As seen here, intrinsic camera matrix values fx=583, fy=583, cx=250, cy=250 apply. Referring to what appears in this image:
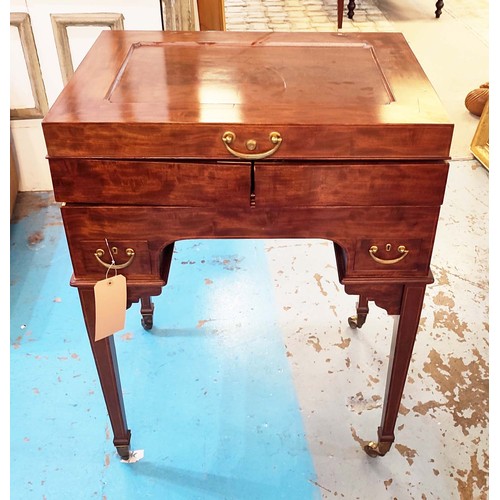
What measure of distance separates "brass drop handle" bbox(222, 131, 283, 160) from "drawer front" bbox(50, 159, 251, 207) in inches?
1.0

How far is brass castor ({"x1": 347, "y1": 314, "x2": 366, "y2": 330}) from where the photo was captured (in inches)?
72.8

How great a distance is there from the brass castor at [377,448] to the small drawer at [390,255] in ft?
→ 1.76

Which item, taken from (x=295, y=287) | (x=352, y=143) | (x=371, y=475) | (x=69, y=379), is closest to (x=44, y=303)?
(x=69, y=379)

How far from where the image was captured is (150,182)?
41.9 inches

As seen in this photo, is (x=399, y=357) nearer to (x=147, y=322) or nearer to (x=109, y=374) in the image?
(x=109, y=374)

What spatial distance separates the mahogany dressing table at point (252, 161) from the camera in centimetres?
101

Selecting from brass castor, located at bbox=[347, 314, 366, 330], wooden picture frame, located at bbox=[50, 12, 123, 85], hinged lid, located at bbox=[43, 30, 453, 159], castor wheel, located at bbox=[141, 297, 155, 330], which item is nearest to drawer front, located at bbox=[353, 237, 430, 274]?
hinged lid, located at bbox=[43, 30, 453, 159]

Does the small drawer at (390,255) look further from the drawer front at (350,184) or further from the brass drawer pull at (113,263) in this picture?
the brass drawer pull at (113,263)

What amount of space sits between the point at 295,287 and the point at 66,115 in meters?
1.18

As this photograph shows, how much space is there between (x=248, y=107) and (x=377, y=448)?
3.05 ft

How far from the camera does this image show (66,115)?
103cm

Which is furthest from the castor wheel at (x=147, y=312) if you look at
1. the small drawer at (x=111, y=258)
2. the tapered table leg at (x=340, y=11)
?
the tapered table leg at (x=340, y=11)

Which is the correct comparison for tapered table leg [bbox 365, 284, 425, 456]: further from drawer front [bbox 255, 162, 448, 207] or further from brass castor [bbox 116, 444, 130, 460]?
brass castor [bbox 116, 444, 130, 460]

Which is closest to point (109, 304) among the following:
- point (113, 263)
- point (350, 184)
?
point (113, 263)
